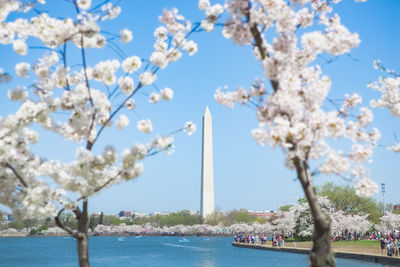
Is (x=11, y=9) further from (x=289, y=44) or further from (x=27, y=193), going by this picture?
(x=289, y=44)

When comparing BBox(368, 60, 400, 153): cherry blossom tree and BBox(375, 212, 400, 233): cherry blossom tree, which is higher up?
BBox(368, 60, 400, 153): cherry blossom tree

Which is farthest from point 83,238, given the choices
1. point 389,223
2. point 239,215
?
point 239,215

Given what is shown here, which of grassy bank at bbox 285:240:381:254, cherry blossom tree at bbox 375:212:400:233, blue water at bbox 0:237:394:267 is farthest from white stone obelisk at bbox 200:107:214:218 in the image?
grassy bank at bbox 285:240:381:254

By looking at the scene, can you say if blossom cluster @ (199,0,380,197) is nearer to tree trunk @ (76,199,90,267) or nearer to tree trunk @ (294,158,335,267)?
tree trunk @ (294,158,335,267)

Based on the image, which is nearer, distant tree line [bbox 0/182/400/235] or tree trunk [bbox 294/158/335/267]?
tree trunk [bbox 294/158/335/267]

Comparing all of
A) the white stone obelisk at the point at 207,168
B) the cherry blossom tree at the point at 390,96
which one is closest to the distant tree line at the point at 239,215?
the cherry blossom tree at the point at 390,96

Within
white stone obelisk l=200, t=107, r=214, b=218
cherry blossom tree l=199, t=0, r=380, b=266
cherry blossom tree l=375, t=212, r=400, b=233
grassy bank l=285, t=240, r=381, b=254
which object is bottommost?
grassy bank l=285, t=240, r=381, b=254

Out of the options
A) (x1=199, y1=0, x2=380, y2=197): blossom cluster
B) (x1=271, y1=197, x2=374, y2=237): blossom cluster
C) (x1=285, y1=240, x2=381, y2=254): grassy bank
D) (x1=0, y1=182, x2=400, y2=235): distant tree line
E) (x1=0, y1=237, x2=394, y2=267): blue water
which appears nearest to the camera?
(x1=199, y1=0, x2=380, y2=197): blossom cluster

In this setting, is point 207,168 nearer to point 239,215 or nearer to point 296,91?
point 239,215
